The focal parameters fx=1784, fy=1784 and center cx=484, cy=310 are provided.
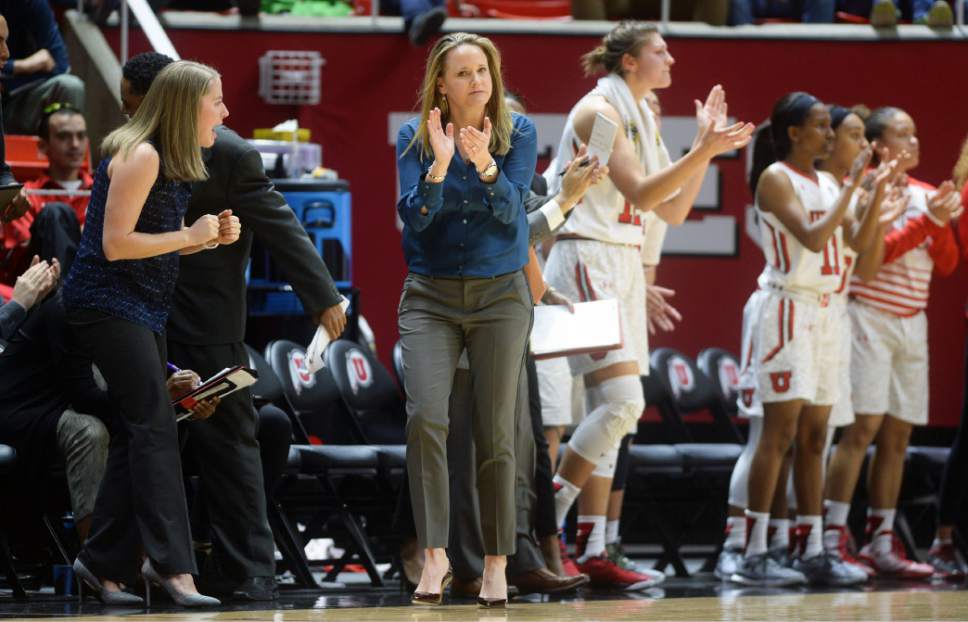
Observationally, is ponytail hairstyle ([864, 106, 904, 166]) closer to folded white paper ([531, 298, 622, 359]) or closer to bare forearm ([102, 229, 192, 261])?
folded white paper ([531, 298, 622, 359])

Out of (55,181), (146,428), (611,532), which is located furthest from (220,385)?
(55,181)

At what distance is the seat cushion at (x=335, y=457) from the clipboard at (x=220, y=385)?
127cm

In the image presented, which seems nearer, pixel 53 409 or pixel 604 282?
pixel 53 409

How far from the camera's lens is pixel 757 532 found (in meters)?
7.16

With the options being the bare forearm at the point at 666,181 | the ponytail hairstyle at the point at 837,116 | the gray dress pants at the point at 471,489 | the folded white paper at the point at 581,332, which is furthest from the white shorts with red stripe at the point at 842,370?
the gray dress pants at the point at 471,489

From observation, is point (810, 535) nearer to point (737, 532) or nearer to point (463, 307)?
point (737, 532)

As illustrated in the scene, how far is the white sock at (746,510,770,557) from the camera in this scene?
23.5 ft

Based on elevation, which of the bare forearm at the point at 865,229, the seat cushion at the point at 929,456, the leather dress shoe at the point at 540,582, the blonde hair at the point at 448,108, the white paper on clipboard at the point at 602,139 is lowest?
the seat cushion at the point at 929,456

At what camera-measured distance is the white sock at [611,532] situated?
21.9 feet

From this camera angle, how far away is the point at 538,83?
952 cm

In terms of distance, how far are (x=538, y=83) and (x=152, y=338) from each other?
15.4 ft

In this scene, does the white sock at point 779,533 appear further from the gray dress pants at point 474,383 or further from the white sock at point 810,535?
the gray dress pants at point 474,383

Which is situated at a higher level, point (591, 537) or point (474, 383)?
point (474, 383)

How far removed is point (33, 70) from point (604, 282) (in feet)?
10.7
